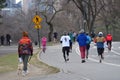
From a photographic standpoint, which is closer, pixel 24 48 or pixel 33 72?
pixel 24 48

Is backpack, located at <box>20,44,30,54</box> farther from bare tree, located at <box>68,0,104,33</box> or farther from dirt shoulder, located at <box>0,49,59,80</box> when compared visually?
bare tree, located at <box>68,0,104,33</box>

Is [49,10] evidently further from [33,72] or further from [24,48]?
[24,48]

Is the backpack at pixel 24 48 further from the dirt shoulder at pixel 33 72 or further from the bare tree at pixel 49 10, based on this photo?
the bare tree at pixel 49 10

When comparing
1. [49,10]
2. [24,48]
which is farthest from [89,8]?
[24,48]

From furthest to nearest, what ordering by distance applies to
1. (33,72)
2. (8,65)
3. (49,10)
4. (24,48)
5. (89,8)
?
1. (49,10)
2. (89,8)
3. (8,65)
4. (33,72)
5. (24,48)

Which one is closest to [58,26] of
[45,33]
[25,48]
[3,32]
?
[45,33]

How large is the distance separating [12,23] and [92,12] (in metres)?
20.9

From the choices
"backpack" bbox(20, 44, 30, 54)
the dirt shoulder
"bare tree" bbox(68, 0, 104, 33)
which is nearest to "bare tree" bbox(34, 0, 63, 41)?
"bare tree" bbox(68, 0, 104, 33)

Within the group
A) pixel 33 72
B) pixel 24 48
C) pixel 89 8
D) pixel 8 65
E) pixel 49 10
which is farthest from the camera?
pixel 49 10

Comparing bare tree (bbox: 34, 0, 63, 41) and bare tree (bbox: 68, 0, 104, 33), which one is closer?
bare tree (bbox: 34, 0, 63, 41)

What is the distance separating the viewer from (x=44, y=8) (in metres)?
79.1

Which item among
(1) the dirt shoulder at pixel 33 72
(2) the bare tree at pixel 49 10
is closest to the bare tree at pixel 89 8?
(2) the bare tree at pixel 49 10

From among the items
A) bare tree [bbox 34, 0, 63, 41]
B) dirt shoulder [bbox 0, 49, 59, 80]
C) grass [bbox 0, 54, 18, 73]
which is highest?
bare tree [bbox 34, 0, 63, 41]

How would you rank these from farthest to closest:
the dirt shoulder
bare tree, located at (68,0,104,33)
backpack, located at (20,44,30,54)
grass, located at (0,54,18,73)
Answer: bare tree, located at (68,0,104,33)
grass, located at (0,54,18,73)
the dirt shoulder
backpack, located at (20,44,30,54)
